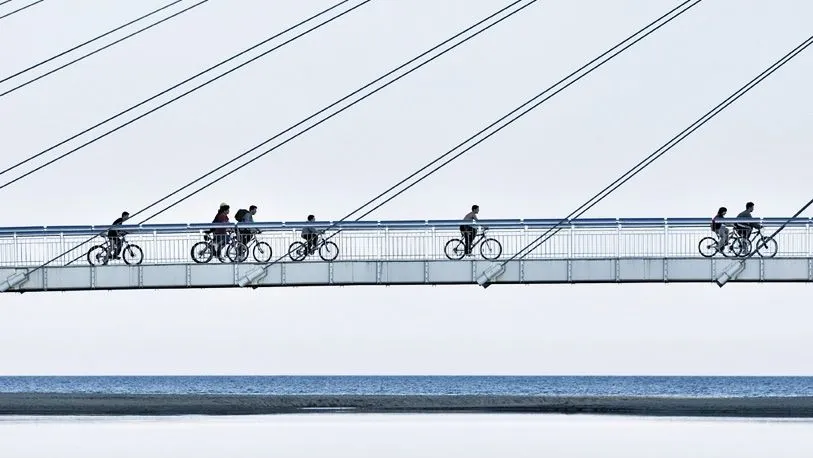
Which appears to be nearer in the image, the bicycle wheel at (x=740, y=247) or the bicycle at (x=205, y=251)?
the bicycle wheel at (x=740, y=247)

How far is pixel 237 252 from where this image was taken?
1742 inches

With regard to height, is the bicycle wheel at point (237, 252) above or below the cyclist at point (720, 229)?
below

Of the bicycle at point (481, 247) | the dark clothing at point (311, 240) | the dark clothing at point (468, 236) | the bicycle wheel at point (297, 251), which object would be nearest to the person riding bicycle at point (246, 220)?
the bicycle wheel at point (297, 251)

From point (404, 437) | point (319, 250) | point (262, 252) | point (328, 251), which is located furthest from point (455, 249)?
point (404, 437)

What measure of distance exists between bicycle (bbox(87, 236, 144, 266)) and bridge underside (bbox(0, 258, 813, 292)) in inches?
8.0

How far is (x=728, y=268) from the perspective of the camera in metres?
43.4

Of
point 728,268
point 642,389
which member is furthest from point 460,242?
point 642,389

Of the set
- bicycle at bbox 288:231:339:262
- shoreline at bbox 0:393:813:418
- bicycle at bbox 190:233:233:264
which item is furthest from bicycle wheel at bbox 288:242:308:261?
shoreline at bbox 0:393:813:418

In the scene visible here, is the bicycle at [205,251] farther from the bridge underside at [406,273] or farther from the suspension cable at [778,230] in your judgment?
the suspension cable at [778,230]

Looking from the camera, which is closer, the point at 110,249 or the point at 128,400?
the point at 110,249

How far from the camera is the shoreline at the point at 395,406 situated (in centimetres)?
4522

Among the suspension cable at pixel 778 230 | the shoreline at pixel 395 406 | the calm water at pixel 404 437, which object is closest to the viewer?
the calm water at pixel 404 437

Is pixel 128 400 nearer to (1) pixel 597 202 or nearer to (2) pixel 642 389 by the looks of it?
(1) pixel 597 202

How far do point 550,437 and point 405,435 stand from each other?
2.80m
